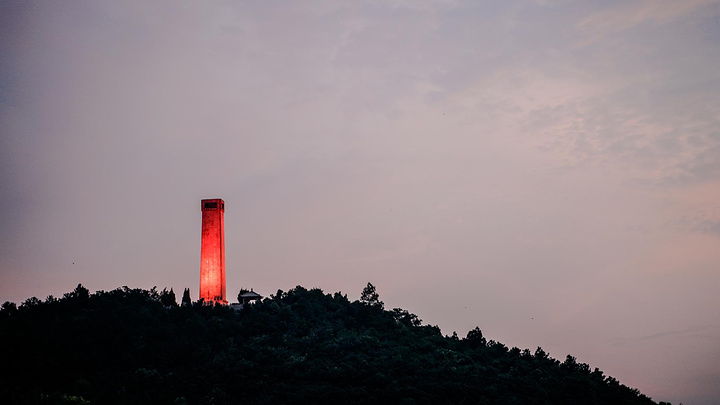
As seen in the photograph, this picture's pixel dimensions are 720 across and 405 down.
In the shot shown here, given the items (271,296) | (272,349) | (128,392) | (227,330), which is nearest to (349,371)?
(272,349)

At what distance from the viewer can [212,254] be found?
194 feet

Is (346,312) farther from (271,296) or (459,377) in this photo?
(459,377)

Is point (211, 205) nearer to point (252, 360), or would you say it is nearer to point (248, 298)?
point (248, 298)

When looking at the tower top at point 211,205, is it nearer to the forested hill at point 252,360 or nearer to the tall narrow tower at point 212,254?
the tall narrow tower at point 212,254

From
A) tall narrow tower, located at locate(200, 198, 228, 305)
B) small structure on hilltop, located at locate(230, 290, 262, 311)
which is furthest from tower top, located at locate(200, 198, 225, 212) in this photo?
small structure on hilltop, located at locate(230, 290, 262, 311)

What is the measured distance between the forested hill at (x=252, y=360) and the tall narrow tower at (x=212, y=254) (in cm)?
263

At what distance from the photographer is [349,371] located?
45.5 meters

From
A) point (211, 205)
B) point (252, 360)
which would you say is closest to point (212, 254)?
point (211, 205)

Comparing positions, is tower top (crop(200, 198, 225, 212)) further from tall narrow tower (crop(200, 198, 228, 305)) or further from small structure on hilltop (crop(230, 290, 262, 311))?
small structure on hilltop (crop(230, 290, 262, 311))


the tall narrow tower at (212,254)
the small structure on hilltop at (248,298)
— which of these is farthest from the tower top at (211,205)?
the small structure on hilltop at (248,298)

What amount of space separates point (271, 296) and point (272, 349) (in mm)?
15252

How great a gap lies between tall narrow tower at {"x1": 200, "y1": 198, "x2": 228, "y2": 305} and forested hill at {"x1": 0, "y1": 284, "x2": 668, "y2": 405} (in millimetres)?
2634

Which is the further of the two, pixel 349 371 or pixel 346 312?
pixel 346 312

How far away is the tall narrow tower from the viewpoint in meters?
58.5
